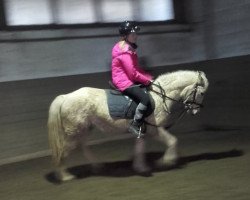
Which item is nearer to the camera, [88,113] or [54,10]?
[88,113]

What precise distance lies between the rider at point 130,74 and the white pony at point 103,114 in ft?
0.79

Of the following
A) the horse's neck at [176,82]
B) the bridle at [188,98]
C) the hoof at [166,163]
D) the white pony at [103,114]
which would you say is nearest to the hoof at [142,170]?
the white pony at [103,114]

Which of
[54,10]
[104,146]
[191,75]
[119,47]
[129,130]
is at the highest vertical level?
[54,10]

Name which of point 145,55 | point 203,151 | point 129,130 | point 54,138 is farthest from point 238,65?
point 54,138

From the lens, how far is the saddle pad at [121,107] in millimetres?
7340

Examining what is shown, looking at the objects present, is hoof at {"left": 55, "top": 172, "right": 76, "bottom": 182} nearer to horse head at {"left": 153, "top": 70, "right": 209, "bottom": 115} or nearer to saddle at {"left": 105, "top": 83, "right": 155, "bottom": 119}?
saddle at {"left": 105, "top": 83, "right": 155, "bottom": 119}

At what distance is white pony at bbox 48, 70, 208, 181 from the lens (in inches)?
288

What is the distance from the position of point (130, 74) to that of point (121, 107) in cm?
50

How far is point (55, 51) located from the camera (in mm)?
10266

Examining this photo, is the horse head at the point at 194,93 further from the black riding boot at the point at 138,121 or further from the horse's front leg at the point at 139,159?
the horse's front leg at the point at 139,159

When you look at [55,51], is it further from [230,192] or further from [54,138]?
[230,192]

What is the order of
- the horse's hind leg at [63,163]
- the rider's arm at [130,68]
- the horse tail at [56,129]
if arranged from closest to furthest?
1. the rider's arm at [130,68]
2. the horse tail at [56,129]
3. the horse's hind leg at [63,163]

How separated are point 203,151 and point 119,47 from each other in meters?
2.73

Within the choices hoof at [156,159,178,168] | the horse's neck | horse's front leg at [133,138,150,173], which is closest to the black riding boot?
horse's front leg at [133,138,150,173]
